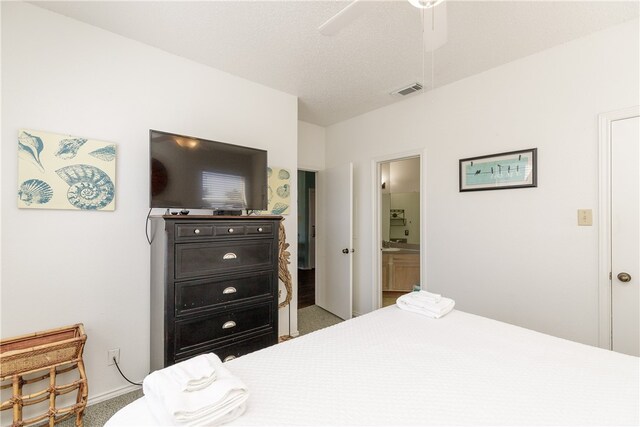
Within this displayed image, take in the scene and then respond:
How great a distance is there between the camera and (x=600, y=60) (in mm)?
1984

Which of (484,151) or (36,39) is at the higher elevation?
(36,39)

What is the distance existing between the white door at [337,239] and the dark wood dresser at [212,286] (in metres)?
1.41

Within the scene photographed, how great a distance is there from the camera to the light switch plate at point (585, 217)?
2.02 metres

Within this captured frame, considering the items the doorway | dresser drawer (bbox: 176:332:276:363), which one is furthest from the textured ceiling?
the doorway

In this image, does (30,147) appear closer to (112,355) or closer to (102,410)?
(112,355)

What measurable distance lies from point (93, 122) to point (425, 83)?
2842 mm

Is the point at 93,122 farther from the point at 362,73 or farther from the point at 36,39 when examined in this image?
Result: the point at 362,73

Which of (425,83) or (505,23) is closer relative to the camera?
(505,23)

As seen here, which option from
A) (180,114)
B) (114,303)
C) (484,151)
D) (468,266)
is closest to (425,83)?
(484,151)

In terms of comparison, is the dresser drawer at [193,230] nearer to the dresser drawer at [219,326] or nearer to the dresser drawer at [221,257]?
the dresser drawer at [221,257]

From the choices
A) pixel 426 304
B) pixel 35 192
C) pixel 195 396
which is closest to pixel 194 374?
pixel 195 396

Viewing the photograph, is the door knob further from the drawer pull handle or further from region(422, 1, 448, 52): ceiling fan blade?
the drawer pull handle

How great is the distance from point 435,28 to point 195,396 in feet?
8.17

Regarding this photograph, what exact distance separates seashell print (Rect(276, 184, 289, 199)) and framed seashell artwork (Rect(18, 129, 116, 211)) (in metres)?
1.44
